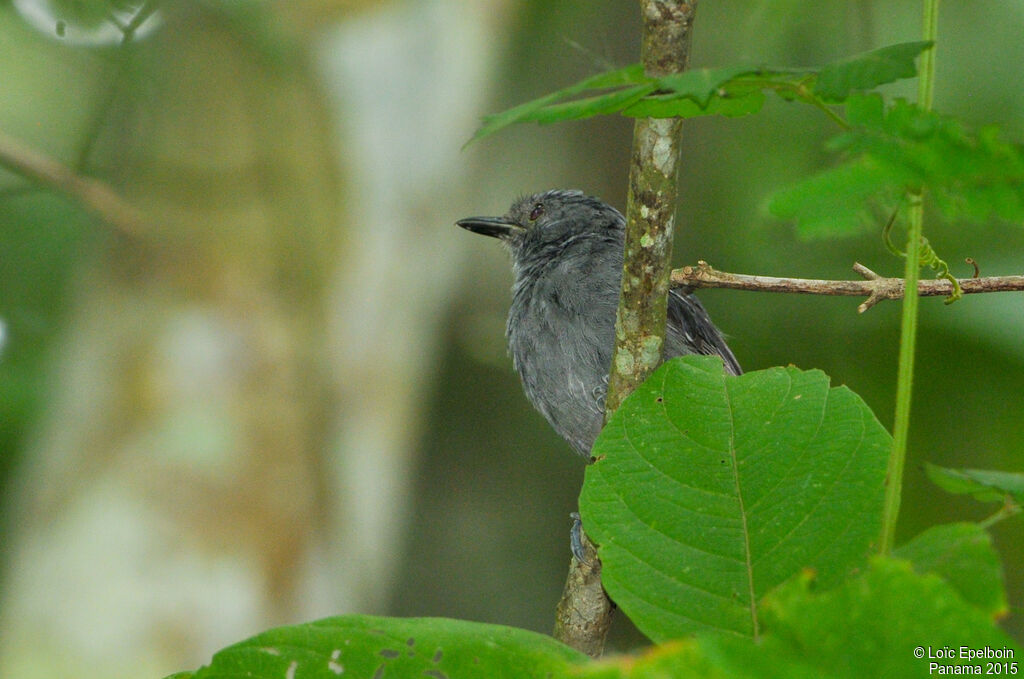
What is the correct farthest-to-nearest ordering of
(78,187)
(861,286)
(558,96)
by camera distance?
(78,187), (861,286), (558,96)

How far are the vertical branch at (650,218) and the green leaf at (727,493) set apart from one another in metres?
0.52

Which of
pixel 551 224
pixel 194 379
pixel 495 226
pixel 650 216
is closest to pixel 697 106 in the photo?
pixel 650 216

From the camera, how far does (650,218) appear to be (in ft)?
6.38

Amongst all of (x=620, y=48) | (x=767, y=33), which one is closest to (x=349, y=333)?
(x=620, y=48)

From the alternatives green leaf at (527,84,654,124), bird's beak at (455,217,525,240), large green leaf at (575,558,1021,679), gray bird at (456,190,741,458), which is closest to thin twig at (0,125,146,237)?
bird's beak at (455,217,525,240)

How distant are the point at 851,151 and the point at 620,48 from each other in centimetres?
579

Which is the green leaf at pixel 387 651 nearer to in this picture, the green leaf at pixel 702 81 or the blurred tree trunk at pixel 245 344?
the green leaf at pixel 702 81

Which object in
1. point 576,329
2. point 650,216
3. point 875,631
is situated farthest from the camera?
point 576,329

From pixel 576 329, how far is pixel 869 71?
281 centimetres

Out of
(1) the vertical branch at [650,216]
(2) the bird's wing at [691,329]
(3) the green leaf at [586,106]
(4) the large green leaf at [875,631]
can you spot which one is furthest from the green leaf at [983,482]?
(2) the bird's wing at [691,329]

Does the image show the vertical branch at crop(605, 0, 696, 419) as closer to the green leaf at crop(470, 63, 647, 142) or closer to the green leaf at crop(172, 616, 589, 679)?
the green leaf at crop(470, 63, 647, 142)

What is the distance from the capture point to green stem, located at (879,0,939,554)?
110 cm

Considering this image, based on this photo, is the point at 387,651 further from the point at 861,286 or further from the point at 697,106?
the point at 861,286

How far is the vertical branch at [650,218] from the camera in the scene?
1490 millimetres
